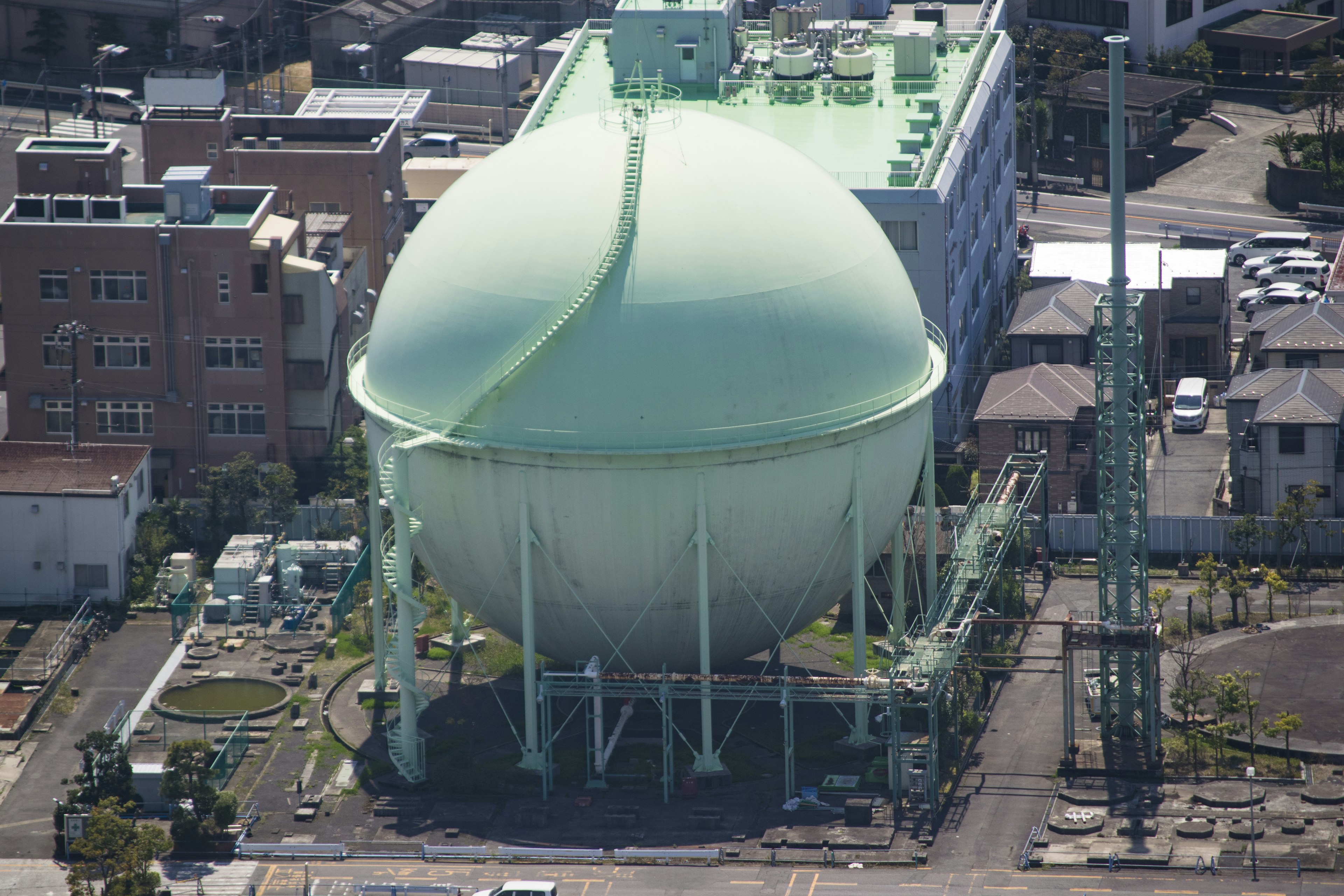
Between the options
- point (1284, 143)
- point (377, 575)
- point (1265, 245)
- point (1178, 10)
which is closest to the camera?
point (377, 575)

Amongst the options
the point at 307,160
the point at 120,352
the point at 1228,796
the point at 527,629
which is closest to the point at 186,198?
the point at 120,352

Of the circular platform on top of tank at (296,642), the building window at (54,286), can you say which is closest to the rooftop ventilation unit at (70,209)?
the building window at (54,286)

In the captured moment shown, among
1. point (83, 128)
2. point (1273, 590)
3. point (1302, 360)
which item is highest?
point (83, 128)

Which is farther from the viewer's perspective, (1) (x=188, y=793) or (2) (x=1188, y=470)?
(2) (x=1188, y=470)

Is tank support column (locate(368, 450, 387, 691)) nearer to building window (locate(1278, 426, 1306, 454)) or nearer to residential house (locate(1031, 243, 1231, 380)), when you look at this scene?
building window (locate(1278, 426, 1306, 454))

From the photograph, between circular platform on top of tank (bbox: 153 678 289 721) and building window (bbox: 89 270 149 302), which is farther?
building window (bbox: 89 270 149 302)

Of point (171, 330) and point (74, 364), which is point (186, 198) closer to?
point (171, 330)

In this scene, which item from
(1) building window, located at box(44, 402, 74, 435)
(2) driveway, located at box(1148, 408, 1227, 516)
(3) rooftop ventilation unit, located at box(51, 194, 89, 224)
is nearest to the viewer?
(2) driveway, located at box(1148, 408, 1227, 516)

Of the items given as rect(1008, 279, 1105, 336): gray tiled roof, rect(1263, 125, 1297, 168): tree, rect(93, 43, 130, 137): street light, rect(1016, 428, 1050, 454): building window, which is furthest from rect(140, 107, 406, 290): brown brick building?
rect(1263, 125, 1297, 168): tree
